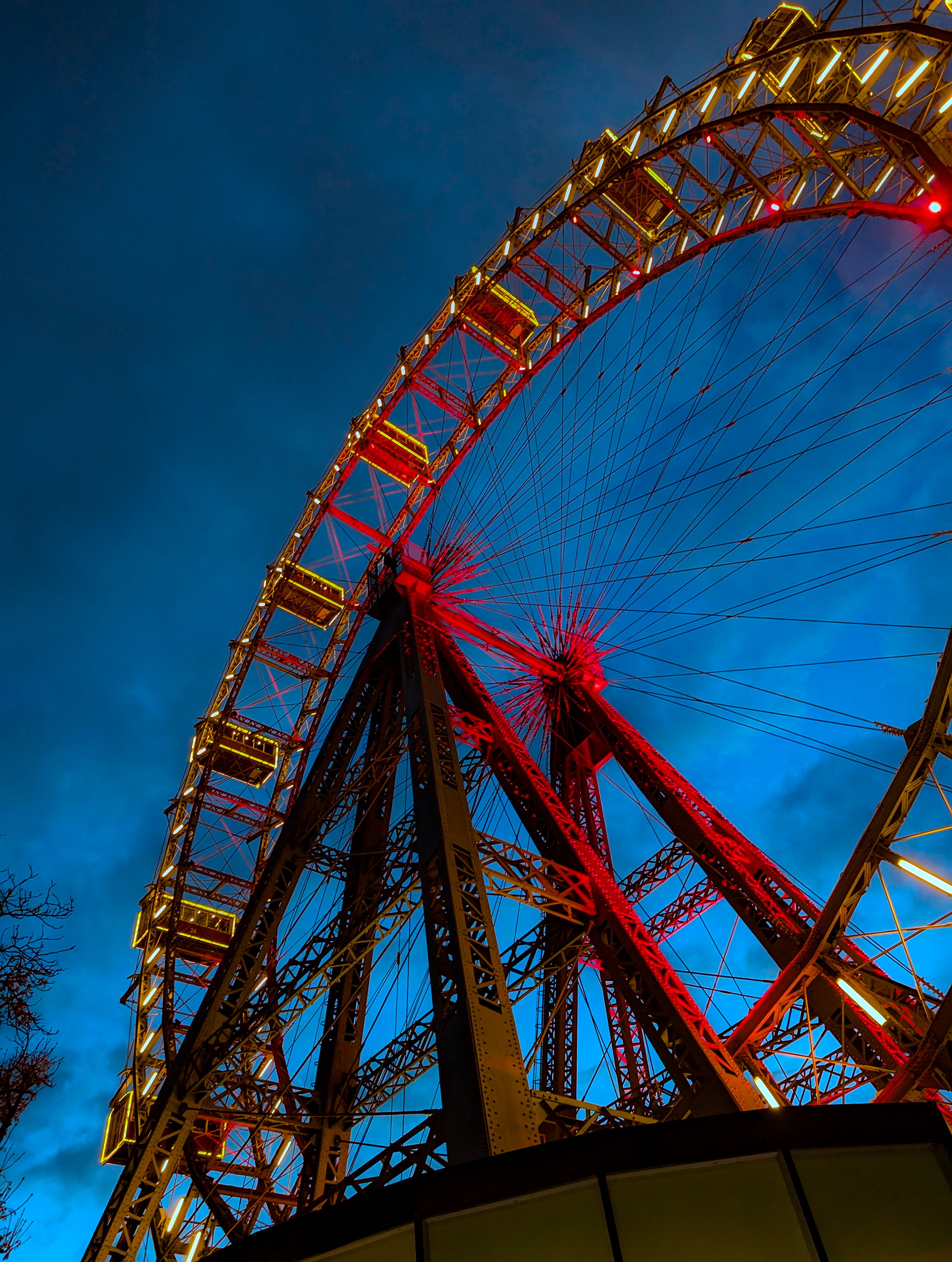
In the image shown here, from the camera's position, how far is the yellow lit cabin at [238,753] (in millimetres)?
26516

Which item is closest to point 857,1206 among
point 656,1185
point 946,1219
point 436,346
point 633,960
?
point 946,1219

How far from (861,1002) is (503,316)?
722 inches

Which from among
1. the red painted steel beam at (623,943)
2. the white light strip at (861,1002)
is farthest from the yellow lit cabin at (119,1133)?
the white light strip at (861,1002)

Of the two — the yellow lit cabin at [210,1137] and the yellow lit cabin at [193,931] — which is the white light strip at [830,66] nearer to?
the yellow lit cabin at [210,1137]

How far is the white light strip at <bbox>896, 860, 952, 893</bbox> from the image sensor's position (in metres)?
10.1

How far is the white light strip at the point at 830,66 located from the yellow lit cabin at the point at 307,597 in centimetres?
1974

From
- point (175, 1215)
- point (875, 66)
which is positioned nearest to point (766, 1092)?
point (175, 1215)

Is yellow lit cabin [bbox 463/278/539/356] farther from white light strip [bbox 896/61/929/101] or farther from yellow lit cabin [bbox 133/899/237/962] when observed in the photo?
yellow lit cabin [bbox 133/899/237/962]

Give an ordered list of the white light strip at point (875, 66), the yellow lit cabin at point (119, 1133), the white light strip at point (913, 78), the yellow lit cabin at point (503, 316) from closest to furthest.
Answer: the white light strip at point (913, 78) < the white light strip at point (875, 66) < the yellow lit cabin at point (119, 1133) < the yellow lit cabin at point (503, 316)

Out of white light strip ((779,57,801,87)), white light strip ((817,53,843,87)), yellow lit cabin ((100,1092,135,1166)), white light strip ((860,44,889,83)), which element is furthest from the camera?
yellow lit cabin ((100,1092,135,1166))

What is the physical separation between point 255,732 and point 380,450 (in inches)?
392

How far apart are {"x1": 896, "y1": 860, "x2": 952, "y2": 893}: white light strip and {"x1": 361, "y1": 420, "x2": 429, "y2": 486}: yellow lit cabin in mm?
18263

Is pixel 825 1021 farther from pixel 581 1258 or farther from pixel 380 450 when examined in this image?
pixel 380 450

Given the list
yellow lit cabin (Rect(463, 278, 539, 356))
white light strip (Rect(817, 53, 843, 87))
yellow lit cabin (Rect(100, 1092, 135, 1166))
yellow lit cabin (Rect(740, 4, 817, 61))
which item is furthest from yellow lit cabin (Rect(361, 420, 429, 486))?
yellow lit cabin (Rect(100, 1092, 135, 1166))
